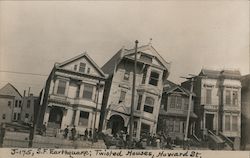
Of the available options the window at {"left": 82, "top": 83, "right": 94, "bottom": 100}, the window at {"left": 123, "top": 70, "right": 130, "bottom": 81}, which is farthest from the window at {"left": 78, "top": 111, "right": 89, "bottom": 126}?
the window at {"left": 123, "top": 70, "right": 130, "bottom": 81}

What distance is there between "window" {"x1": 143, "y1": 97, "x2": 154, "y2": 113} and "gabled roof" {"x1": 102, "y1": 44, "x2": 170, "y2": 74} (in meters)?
0.25

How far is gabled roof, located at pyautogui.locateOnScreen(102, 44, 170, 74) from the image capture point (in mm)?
2457

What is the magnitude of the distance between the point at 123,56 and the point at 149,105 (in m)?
0.39

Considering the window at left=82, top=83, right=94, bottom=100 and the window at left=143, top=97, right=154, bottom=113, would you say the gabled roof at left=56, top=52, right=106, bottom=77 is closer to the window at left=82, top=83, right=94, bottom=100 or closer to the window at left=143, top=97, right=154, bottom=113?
the window at left=82, top=83, right=94, bottom=100

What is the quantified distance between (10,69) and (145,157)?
41.1 inches

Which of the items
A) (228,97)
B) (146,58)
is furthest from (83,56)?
(228,97)

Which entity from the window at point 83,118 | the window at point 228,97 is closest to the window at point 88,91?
the window at point 83,118

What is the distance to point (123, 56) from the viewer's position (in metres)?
2.51

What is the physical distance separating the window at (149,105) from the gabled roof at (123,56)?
25 cm

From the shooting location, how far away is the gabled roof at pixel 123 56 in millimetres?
2457

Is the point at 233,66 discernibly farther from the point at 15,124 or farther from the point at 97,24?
the point at 15,124

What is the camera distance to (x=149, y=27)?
8.43ft

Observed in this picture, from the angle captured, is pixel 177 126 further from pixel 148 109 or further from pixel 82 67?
pixel 82 67

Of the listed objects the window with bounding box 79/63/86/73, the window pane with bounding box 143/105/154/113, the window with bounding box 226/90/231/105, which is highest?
the window with bounding box 79/63/86/73
